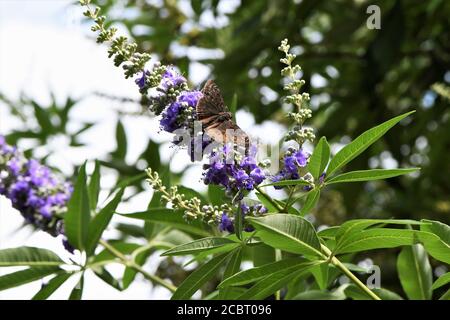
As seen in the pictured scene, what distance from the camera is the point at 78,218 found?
3.17m

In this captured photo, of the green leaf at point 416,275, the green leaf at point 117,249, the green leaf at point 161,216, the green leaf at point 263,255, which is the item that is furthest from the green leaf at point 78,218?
the green leaf at point 416,275

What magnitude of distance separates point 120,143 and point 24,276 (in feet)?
6.43

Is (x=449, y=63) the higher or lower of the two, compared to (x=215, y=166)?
higher

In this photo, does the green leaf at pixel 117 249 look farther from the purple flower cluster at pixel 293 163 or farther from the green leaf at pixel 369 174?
the green leaf at pixel 369 174

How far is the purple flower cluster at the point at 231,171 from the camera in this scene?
234 cm

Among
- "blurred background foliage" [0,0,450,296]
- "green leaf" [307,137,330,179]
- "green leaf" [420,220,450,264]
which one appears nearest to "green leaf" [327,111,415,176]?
"green leaf" [307,137,330,179]

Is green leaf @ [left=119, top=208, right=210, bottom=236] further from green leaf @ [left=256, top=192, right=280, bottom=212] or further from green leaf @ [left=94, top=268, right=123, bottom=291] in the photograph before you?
green leaf @ [left=256, top=192, right=280, bottom=212]

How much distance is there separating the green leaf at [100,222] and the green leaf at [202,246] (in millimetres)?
752

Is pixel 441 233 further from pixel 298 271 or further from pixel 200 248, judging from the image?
pixel 200 248

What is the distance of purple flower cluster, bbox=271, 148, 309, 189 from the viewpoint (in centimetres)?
244
